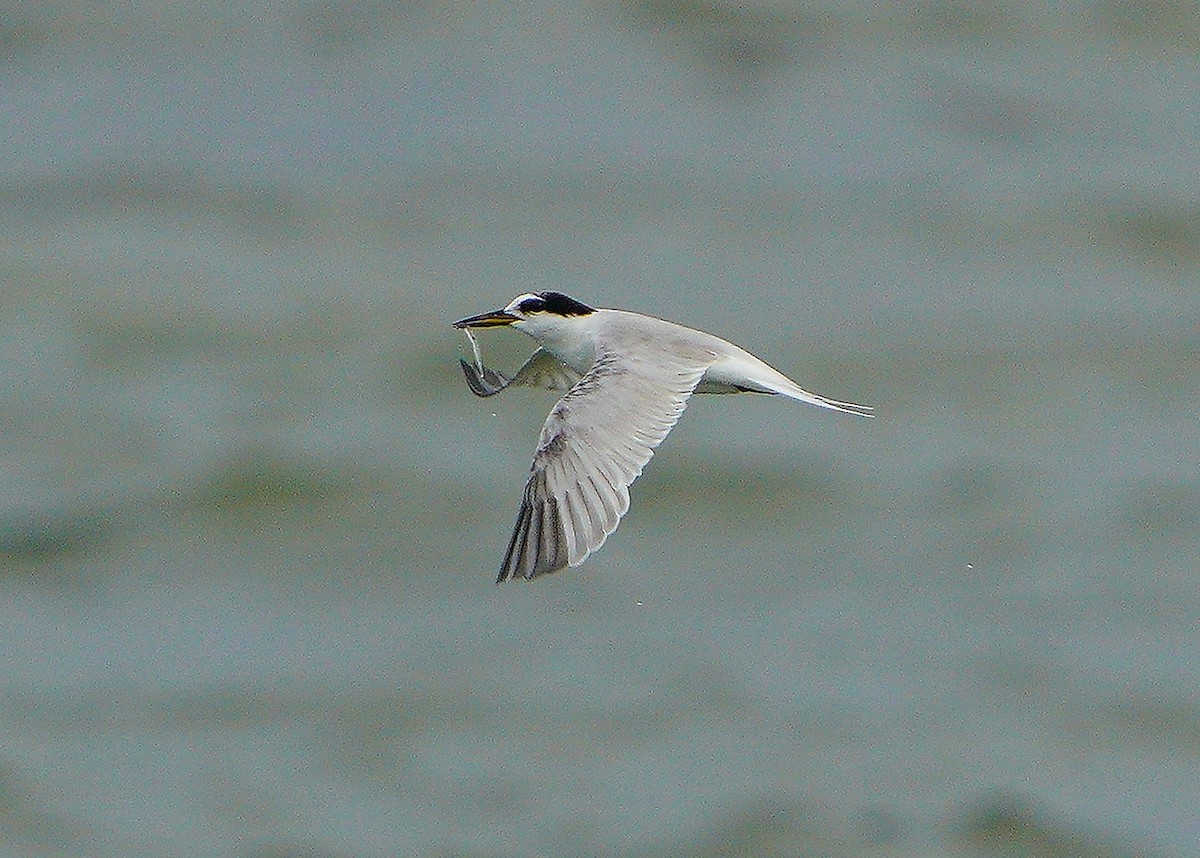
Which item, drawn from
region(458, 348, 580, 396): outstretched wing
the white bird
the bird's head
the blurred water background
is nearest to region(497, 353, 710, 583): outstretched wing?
the white bird

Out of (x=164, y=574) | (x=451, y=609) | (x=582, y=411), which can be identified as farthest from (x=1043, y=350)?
(x=582, y=411)

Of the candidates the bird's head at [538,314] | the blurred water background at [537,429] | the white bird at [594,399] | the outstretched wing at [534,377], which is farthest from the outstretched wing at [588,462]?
the blurred water background at [537,429]

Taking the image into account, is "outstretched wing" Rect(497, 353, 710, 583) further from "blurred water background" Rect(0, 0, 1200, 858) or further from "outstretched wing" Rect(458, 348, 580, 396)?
"blurred water background" Rect(0, 0, 1200, 858)

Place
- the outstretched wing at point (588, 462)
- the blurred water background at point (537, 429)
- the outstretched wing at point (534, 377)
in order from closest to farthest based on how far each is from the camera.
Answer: the outstretched wing at point (588, 462) < the outstretched wing at point (534, 377) < the blurred water background at point (537, 429)

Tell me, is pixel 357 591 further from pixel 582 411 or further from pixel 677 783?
pixel 582 411

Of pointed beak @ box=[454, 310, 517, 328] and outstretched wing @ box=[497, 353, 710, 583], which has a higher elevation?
pointed beak @ box=[454, 310, 517, 328]

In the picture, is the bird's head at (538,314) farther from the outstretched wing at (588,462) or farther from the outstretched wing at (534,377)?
the outstretched wing at (588,462)

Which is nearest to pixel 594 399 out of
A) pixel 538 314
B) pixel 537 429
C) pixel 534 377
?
pixel 538 314
